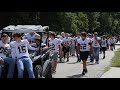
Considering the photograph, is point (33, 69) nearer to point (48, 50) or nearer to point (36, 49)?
point (36, 49)

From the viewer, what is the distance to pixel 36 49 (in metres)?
10.6

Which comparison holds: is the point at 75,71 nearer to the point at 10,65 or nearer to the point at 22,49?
the point at 22,49

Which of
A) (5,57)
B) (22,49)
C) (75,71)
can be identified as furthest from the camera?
(75,71)

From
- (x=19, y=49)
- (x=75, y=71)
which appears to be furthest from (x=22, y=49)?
(x=75, y=71)

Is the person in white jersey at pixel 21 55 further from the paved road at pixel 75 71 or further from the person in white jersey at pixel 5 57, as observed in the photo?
the paved road at pixel 75 71

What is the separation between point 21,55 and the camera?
9.84 meters

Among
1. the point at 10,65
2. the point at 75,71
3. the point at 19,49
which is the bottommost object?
the point at 75,71

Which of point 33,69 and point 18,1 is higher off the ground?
point 18,1

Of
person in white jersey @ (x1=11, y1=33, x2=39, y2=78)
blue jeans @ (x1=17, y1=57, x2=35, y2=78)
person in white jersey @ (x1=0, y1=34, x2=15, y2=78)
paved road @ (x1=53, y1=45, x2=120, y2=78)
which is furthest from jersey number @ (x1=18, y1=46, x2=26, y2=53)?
paved road @ (x1=53, y1=45, x2=120, y2=78)

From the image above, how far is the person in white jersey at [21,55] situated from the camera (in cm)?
953

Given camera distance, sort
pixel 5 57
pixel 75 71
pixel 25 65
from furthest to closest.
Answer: pixel 75 71
pixel 5 57
pixel 25 65

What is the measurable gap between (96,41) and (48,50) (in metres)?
8.10

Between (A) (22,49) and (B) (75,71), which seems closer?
(A) (22,49)
